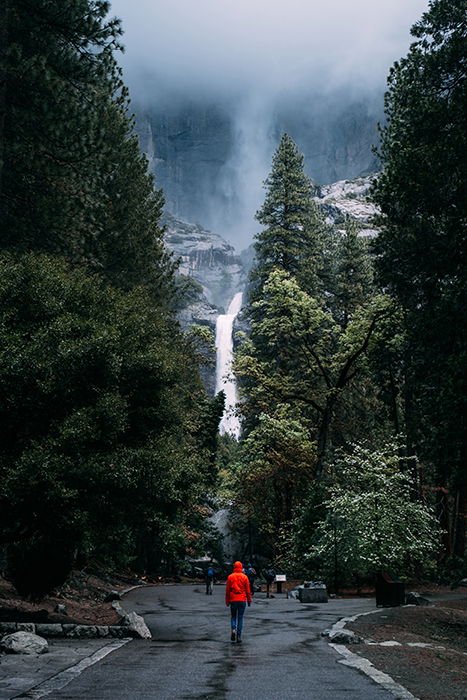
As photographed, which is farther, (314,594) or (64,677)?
(314,594)

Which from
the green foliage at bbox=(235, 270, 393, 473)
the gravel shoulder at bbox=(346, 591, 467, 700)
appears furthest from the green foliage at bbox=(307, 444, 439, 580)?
the green foliage at bbox=(235, 270, 393, 473)

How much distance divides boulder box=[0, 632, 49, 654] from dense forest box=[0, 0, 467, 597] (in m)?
2.34

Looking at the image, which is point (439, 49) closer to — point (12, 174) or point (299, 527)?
point (12, 174)

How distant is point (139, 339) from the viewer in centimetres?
1656

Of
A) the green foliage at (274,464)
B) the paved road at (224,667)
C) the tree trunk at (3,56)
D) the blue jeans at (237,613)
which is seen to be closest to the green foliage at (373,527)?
the green foliage at (274,464)

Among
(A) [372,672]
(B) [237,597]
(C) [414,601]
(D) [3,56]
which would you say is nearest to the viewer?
(A) [372,672]

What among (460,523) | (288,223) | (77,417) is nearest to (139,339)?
(77,417)

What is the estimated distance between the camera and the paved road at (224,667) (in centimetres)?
766

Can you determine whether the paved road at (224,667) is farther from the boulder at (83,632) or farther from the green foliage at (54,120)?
the green foliage at (54,120)

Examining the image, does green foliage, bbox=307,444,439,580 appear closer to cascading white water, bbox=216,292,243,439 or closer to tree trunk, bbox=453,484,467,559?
tree trunk, bbox=453,484,467,559

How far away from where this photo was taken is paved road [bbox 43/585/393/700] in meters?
7.66

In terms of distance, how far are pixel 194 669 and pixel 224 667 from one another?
21.1 inches

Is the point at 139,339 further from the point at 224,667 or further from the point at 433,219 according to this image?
the point at 433,219

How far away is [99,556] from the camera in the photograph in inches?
1270
